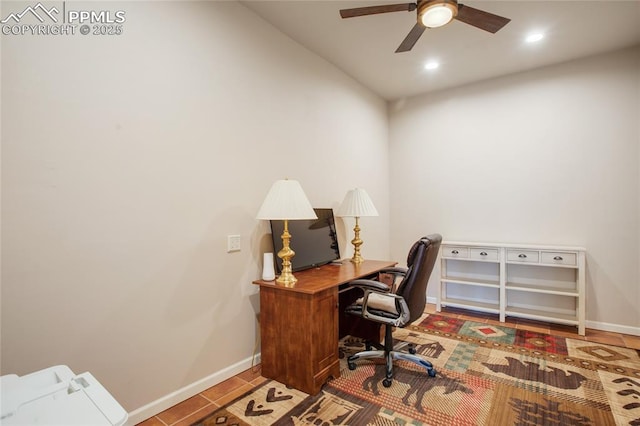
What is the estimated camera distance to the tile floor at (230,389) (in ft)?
6.07

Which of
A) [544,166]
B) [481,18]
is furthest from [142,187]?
[544,166]

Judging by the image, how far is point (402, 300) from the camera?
216 cm

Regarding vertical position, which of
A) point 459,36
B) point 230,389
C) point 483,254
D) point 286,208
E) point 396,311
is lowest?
point 230,389

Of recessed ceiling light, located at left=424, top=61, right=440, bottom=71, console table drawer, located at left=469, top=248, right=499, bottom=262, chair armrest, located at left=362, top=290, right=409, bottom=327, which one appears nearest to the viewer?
chair armrest, located at left=362, top=290, right=409, bottom=327

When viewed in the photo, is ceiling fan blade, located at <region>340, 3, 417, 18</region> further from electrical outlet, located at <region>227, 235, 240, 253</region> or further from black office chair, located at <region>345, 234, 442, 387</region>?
electrical outlet, located at <region>227, 235, 240, 253</region>

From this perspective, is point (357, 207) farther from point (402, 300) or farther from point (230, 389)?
point (230, 389)

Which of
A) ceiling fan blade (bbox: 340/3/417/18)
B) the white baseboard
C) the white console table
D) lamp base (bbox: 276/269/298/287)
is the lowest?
the white baseboard

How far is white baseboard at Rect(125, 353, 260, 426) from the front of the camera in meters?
1.80

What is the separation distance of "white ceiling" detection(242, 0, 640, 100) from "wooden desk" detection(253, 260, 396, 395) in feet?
7.06

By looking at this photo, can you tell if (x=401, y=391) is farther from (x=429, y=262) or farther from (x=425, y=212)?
(x=425, y=212)

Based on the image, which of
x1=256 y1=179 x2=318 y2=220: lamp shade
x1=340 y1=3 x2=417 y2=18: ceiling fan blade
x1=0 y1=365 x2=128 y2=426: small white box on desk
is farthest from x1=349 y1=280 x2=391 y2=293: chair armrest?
x1=340 y1=3 x2=417 y2=18: ceiling fan blade

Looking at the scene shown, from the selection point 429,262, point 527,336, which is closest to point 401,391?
point 429,262

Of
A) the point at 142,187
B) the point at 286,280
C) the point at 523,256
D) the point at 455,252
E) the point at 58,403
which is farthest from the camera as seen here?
the point at 455,252

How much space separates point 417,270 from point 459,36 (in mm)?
2238
